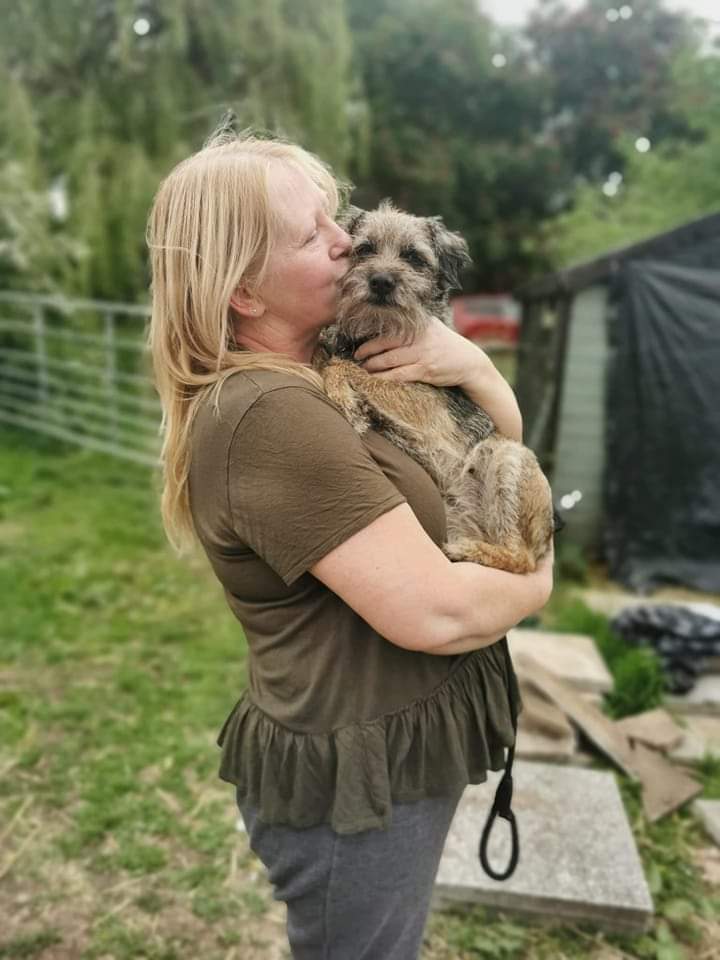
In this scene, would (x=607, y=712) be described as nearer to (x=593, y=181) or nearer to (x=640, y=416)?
(x=640, y=416)

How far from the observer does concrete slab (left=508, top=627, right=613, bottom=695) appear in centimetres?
481

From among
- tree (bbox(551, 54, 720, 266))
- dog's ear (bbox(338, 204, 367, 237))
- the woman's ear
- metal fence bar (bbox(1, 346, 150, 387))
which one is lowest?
metal fence bar (bbox(1, 346, 150, 387))

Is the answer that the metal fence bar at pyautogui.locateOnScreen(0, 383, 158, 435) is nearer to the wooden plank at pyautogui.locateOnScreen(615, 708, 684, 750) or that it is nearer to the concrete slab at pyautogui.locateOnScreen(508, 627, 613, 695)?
the concrete slab at pyautogui.locateOnScreen(508, 627, 613, 695)

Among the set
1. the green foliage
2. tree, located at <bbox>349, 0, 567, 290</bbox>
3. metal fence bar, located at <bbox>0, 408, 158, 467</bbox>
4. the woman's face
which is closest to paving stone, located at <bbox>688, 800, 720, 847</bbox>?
the green foliage

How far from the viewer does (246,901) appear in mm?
3217

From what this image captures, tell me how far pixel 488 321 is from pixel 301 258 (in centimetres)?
2243

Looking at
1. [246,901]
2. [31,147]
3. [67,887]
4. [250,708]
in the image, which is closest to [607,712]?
[246,901]

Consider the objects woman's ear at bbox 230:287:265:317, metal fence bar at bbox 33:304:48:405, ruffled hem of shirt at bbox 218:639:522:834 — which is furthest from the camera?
metal fence bar at bbox 33:304:48:405

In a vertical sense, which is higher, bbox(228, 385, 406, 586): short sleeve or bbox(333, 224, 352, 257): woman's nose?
bbox(333, 224, 352, 257): woman's nose

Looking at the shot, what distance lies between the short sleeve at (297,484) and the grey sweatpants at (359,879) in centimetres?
64

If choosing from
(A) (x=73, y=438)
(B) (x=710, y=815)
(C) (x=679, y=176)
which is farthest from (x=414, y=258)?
(C) (x=679, y=176)

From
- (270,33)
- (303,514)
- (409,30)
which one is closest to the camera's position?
(303,514)

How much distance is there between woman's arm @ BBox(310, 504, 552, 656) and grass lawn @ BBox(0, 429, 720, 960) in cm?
201

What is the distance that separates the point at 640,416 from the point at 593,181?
2802cm
